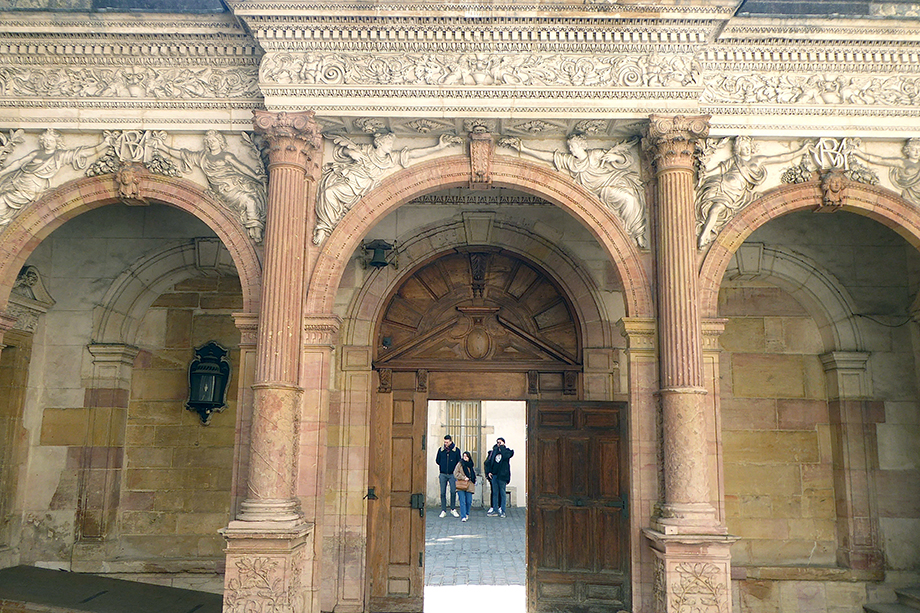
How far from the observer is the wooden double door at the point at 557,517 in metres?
7.41

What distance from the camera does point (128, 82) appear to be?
20.9ft

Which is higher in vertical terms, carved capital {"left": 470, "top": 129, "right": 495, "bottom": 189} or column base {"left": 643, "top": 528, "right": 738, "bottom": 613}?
carved capital {"left": 470, "top": 129, "right": 495, "bottom": 189}

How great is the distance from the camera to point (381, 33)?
6.03m

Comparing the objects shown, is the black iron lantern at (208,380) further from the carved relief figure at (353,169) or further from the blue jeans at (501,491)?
the blue jeans at (501,491)

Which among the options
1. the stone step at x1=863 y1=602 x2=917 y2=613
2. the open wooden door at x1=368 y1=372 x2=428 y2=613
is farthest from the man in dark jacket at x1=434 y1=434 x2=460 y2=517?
the stone step at x1=863 y1=602 x2=917 y2=613

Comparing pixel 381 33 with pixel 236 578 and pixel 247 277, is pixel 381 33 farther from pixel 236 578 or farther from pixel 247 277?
pixel 236 578

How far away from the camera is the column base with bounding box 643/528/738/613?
17.2 ft

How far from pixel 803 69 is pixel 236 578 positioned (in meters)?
6.20


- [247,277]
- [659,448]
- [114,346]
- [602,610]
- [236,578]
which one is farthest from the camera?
[114,346]

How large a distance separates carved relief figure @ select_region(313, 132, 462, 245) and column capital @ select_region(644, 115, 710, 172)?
5.54ft

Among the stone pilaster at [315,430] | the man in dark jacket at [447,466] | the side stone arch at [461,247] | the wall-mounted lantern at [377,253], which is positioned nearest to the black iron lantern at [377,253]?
the wall-mounted lantern at [377,253]

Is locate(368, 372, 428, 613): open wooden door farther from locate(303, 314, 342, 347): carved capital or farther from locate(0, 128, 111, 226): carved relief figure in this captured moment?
locate(0, 128, 111, 226): carved relief figure

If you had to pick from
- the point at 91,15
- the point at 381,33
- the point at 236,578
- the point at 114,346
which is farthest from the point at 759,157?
the point at 114,346

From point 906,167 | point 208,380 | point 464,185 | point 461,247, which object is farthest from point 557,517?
point 906,167
